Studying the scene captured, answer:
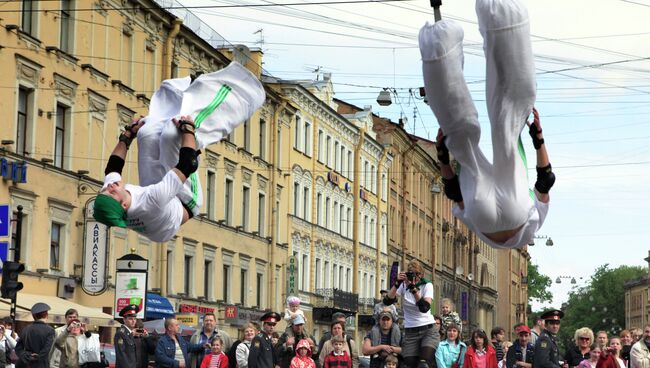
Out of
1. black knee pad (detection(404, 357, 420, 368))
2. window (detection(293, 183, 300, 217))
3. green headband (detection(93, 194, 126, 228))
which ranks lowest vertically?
black knee pad (detection(404, 357, 420, 368))

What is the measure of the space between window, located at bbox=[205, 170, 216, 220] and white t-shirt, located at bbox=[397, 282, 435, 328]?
34.4 metres

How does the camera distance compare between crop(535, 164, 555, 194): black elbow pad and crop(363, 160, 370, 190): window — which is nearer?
crop(535, 164, 555, 194): black elbow pad

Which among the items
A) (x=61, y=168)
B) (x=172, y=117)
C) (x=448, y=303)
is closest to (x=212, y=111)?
(x=172, y=117)

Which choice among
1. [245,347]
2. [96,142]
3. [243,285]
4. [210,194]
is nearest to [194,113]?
[245,347]

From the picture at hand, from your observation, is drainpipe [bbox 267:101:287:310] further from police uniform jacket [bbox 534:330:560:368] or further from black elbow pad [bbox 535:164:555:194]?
black elbow pad [bbox 535:164:555:194]

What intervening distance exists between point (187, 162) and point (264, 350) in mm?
9460

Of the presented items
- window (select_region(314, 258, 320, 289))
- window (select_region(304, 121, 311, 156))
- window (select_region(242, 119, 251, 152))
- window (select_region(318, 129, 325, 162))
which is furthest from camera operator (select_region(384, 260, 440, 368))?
window (select_region(314, 258, 320, 289))

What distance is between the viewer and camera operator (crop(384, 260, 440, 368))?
17.5 meters

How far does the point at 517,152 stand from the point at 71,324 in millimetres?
12536

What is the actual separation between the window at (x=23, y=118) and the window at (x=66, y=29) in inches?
101

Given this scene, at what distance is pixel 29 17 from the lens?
37344mm

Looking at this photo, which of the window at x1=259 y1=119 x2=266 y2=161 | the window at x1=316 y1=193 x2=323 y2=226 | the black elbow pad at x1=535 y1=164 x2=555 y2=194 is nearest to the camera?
the black elbow pad at x1=535 y1=164 x2=555 y2=194

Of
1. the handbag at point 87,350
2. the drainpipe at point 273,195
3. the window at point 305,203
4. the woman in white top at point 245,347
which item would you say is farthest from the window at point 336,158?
the handbag at point 87,350

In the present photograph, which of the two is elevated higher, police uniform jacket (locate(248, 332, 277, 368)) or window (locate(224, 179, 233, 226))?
window (locate(224, 179, 233, 226))
